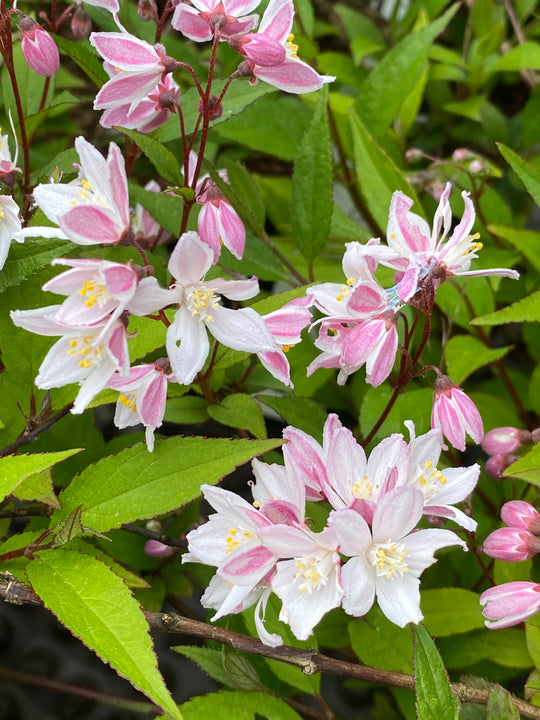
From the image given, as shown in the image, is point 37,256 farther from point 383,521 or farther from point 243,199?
point 383,521

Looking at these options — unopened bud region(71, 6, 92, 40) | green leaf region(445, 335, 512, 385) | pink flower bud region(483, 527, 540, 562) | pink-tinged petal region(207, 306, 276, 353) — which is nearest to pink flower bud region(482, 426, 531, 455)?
green leaf region(445, 335, 512, 385)

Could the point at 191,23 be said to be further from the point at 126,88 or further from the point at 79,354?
the point at 79,354

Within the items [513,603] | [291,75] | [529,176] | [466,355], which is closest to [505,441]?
[466,355]

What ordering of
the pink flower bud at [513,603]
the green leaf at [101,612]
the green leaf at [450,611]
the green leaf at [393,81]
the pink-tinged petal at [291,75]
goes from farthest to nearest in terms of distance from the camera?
the green leaf at [393,81], the green leaf at [450,611], the pink-tinged petal at [291,75], the pink flower bud at [513,603], the green leaf at [101,612]

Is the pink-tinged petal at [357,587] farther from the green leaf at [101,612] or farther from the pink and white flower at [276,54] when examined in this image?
the pink and white flower at [276,54]

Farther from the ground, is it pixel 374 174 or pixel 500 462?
pixel 374 174

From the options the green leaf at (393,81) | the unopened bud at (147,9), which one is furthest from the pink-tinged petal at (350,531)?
the green leaf at (393,81)

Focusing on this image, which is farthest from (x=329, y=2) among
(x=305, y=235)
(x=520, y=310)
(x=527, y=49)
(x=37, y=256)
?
(x=37, y=256)
